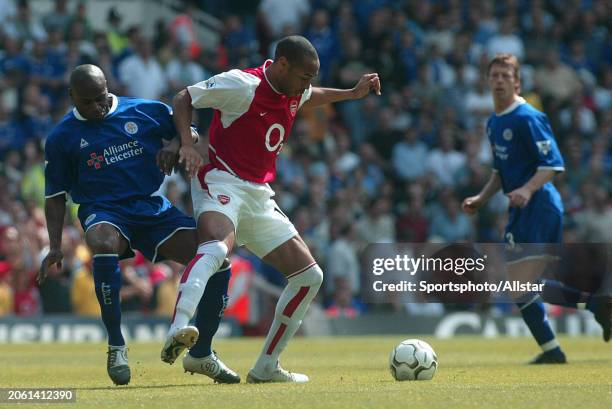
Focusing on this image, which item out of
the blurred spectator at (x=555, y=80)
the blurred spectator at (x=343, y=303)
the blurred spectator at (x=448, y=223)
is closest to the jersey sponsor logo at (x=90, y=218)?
the blurred spectator at (x=343, y=303)

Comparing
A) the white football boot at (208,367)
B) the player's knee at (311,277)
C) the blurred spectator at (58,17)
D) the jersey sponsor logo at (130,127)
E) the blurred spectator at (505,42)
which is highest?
the blurred spectator at (58,17)

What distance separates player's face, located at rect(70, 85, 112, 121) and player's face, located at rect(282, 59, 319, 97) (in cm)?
132

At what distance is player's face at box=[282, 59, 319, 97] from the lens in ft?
27.6

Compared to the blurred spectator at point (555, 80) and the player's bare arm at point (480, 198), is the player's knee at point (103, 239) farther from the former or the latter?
the blurred spectator at point (555, 80)

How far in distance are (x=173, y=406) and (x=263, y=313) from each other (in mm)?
12052

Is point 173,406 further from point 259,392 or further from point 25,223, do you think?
point 25,223

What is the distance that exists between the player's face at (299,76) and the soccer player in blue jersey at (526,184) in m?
2.85

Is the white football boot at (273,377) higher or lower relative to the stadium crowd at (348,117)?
lower

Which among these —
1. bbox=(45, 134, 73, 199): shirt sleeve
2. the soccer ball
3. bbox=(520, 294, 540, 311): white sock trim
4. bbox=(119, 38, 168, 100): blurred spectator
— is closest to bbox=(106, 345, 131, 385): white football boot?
bbox=(45, 134, 73, 199): shirt sleeve

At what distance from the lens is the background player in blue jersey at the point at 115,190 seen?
864 cm

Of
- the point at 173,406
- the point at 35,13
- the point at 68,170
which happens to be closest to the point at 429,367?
the point at 173,406

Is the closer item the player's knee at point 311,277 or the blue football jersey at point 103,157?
the player's knee at point 311,277

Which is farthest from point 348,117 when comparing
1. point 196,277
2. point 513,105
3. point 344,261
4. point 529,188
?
point 196,277

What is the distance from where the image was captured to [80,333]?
1772 centimetres
